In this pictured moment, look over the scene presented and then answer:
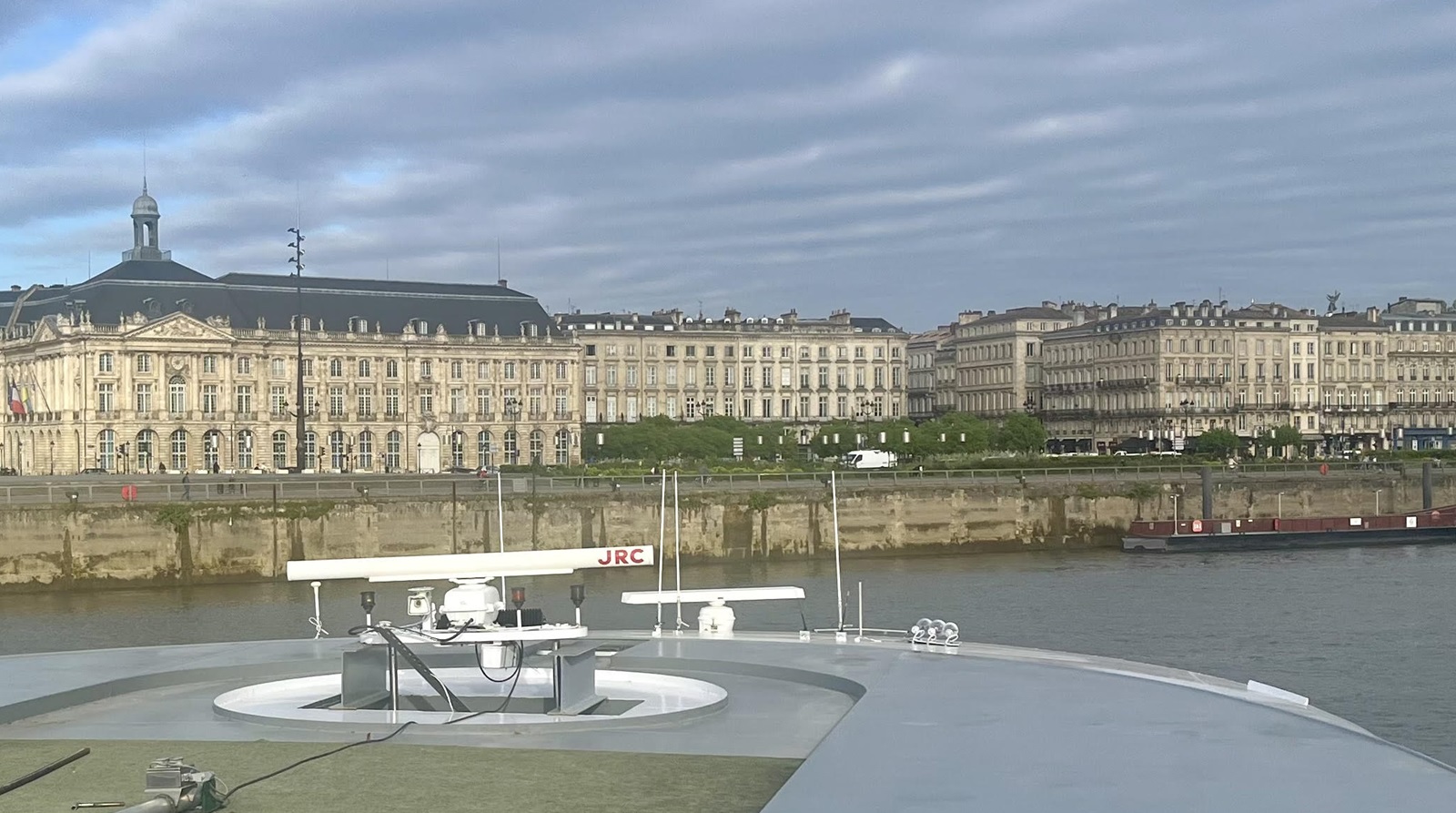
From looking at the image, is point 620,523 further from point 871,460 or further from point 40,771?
point 40,771

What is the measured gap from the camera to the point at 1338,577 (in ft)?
177

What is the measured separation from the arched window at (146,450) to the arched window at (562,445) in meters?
27.5

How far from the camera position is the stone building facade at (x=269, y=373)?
10556 cm

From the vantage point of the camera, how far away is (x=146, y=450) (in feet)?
348

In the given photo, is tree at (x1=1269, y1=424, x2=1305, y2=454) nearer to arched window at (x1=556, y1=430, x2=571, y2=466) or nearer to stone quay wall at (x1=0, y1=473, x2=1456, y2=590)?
stone quay wall at (x1=0, y1=473, x2=1456, y2=590)

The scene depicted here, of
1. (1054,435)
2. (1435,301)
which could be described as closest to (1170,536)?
(1054,435)

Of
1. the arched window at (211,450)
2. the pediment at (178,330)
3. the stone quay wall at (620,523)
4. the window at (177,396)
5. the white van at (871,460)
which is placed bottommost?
the stone quay wall at (620,523)

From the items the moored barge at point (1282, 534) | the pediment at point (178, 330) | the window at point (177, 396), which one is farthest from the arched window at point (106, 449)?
the moored barge at point (1282, 534)

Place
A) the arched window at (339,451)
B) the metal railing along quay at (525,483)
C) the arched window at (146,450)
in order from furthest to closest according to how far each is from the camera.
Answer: the arched window at (339,451)
the arched window at (146,450)
the metal railing along quay at (525,483)

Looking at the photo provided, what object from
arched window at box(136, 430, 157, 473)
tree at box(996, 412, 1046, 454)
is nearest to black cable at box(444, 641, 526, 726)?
arched window at box(136, 430, 157, 473)

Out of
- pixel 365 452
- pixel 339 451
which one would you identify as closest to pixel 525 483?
pixel 339 451

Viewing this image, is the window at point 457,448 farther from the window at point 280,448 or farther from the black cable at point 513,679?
the black cable at point 513,679

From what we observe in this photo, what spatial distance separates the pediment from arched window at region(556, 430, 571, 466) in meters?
24.1

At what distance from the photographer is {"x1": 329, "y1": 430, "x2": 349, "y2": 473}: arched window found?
113000mm
